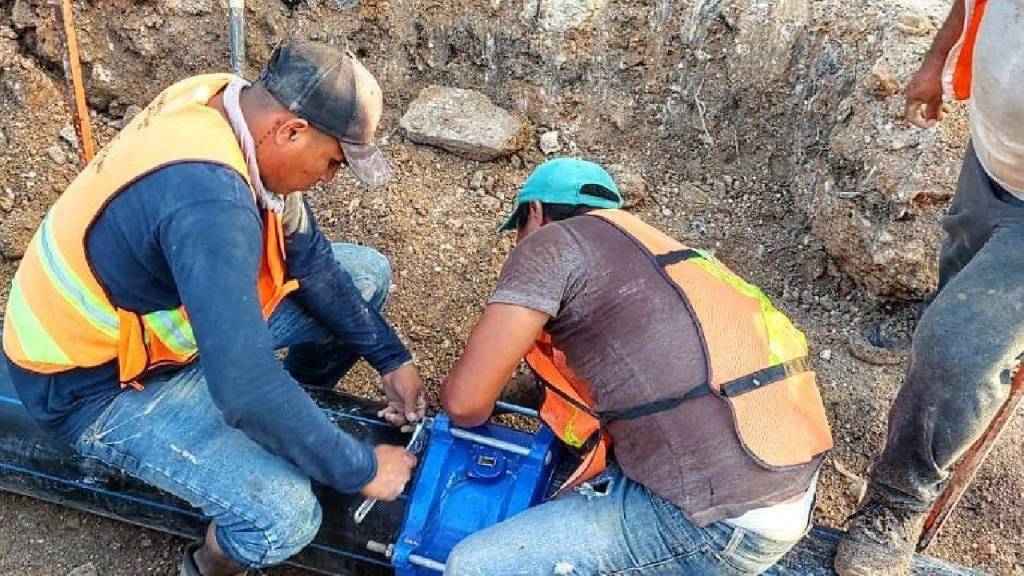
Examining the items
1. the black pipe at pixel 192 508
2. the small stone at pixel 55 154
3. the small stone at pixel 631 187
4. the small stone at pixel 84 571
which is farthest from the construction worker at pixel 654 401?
the small stone at pixel 55 154

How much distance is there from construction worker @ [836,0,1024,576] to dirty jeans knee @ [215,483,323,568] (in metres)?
1.60

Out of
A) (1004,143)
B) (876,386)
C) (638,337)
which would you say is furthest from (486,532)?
(876,386)

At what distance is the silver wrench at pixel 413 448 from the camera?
108 inches

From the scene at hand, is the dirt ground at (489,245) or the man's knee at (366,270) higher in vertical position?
the man's knee at (366,270)

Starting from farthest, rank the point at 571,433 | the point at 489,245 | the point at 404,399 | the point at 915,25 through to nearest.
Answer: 1. the point at 489,245
2. the point at 915,25
3. the point at 404,399
4. the point at 571,433

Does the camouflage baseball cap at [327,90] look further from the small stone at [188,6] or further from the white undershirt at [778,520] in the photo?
the small stone at [188,6]

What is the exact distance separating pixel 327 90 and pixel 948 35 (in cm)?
208

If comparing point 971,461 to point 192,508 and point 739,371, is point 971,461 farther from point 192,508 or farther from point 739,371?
point 192,508

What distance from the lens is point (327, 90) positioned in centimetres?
230

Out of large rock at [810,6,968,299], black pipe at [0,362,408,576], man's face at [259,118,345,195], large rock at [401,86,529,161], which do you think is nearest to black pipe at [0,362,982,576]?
black pipe at [0,362,408,576]

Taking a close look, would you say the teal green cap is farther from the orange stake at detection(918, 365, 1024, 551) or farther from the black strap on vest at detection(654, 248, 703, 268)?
the orange stake at detection(918, 365, 1024, 551)

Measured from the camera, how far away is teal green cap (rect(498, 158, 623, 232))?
2.73m

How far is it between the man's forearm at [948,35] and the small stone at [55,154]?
408cm

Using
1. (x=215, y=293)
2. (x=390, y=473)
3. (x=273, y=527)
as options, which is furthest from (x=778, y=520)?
(x=215, y=293)
